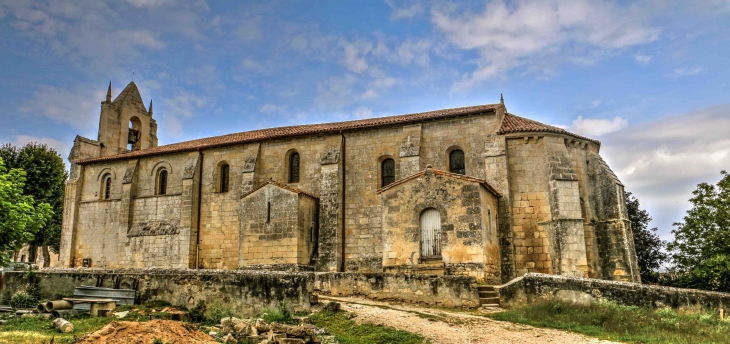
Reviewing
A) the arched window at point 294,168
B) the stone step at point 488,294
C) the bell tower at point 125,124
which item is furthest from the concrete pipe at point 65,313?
the bell tower at point 125,124

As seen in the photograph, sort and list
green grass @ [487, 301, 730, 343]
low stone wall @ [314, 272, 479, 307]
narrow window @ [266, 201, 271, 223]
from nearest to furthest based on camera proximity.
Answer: green grass @ [487, 301, 730, 343] → low stone wall @ [314, 272, 479, 307] → narrow window @ [266, 201, 271, 223]

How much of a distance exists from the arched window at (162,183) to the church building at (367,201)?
0.10 meters

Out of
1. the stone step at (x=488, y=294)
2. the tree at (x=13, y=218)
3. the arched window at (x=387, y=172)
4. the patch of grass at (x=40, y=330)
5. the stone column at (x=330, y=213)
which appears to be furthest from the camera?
the arched window at (x=387, y=172)

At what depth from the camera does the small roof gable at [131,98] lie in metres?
35.2

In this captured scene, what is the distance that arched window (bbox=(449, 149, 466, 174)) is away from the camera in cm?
2512

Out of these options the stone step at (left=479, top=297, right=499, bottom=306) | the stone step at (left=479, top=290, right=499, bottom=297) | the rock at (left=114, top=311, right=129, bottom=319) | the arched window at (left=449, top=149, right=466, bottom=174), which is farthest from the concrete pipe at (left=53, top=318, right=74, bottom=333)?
the arched window at (left=449, top=149, right=466, bottom=174)

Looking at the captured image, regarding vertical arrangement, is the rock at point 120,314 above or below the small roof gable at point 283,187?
below

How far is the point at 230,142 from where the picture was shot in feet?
96.3

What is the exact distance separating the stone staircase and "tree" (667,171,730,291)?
1000cm

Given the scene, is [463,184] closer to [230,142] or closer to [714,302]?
Answer: [714,302]

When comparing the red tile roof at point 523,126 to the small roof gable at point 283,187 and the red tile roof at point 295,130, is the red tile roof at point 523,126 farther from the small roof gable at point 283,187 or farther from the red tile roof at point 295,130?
the small roof gable at point 283,187

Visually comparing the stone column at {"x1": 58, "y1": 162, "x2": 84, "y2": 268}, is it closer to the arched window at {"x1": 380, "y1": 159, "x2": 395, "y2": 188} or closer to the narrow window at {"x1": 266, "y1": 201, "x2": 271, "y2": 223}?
the narrow window at {"x1": 266, "y1": 201, "x2": 271, "y2": 223}

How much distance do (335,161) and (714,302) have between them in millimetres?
16266

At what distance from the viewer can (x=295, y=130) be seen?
2900 centimetres
